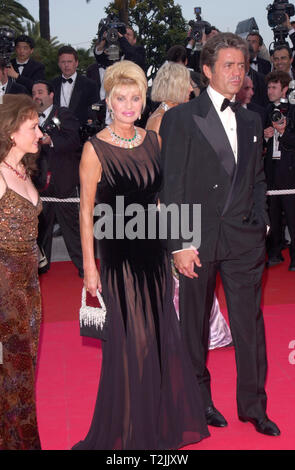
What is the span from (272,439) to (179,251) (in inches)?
42.5

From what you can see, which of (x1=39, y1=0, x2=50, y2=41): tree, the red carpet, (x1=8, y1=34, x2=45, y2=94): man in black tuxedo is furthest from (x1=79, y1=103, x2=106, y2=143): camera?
(x1=39, y1=0, x2=50, y2=41): tree

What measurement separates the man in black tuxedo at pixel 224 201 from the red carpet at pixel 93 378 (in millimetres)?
185

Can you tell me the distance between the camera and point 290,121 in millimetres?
7023

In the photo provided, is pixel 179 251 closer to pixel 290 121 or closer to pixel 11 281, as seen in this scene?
pixel 11 281

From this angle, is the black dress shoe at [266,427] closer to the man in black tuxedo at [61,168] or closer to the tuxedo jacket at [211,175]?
the tuxedo jacket at [211,175]

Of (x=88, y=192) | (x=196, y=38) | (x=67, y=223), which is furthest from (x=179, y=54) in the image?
→ (x=88, y=192)

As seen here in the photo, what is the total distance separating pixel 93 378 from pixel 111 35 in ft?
16.4

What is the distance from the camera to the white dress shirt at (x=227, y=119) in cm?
356

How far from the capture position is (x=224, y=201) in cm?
354

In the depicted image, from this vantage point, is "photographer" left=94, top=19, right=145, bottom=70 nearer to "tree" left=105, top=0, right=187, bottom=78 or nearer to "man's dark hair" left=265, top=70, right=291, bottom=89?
"man's dark hair" left=265, top=70, right=291, bottom=89

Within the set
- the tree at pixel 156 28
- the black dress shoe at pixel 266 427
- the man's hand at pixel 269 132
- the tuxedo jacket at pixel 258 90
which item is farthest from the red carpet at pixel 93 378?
the tree at pixel 156 28

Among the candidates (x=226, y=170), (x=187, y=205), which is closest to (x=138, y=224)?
(x=187, y=205)

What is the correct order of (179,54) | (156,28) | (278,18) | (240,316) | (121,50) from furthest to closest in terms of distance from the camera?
(156,28) → (278,18) → (121,50) → (179,54) → (240,316)

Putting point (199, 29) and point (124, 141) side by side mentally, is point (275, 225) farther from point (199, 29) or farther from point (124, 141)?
point (124, 141)
